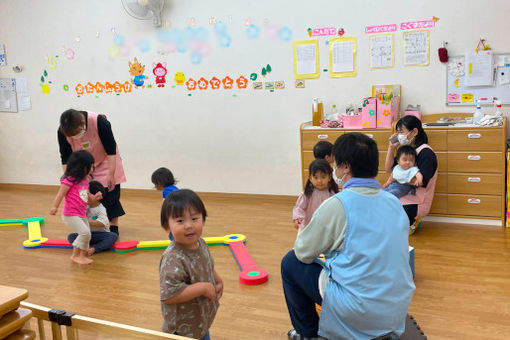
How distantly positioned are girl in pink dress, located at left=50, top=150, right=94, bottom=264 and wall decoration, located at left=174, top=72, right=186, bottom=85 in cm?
223

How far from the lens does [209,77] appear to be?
5520mm

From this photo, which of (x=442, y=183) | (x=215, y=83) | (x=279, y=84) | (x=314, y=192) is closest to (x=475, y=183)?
(x=442, y=183)

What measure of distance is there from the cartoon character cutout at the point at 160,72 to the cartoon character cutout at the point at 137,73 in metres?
0.15

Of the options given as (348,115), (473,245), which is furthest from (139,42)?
(473,245)

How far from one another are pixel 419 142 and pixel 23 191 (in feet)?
17.1

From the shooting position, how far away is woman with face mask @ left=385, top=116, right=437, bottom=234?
3.89m

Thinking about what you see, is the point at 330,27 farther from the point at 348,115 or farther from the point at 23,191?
the point at 23,191

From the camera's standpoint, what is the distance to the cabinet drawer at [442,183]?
4.30 meters

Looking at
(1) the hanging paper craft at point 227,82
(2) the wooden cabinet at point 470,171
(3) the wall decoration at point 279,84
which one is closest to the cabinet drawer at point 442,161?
(2) the wooden cabinet at point 470,171

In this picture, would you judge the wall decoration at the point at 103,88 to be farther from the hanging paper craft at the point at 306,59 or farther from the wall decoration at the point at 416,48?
the wall decoration at the point at 416,48

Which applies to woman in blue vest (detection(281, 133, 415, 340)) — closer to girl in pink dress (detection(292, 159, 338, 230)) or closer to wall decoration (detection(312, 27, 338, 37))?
girl in pink dress (detection(292, 159, 338, 230))

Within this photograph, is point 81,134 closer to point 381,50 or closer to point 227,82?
point 227,82

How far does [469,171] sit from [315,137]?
1.40 metres

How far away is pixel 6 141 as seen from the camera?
6809 mm
